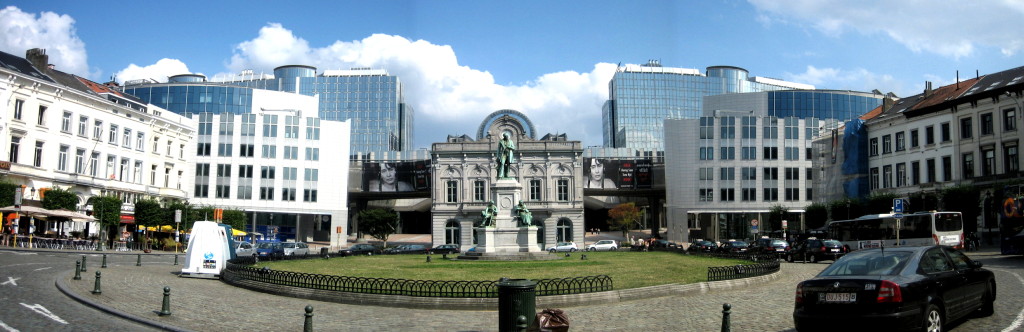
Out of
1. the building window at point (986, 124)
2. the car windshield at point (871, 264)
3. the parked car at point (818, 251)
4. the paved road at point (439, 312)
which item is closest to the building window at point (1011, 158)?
the building window at point (986, 124)

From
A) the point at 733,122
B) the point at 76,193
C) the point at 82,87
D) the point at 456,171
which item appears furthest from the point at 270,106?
the point at 733,122

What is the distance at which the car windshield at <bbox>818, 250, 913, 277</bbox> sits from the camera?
12484mm

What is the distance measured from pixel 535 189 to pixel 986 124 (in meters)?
44.7

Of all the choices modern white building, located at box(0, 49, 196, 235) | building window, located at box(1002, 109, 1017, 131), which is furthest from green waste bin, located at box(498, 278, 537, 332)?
building window, located at box(1002, 109, 1017, 131)

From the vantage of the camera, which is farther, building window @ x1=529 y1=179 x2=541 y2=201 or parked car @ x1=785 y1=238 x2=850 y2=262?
building window @ x1=529 y1=179 x2=541 y2=201

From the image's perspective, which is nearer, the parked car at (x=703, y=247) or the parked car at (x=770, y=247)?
the parked car at (x=770, y=247)

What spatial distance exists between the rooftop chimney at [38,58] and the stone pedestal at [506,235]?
4215cm

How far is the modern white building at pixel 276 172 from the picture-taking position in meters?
81.4

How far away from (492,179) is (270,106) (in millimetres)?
46101

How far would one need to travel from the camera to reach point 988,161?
54188 mm

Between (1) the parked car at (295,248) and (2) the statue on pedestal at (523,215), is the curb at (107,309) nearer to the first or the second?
(2) the statue on pedestal at (523,215)

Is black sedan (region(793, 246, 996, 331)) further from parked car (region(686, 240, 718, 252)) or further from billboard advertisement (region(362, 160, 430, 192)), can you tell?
Result: billboard advertisement (region(362, 160, 430, 192))

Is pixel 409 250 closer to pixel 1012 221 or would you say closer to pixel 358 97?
pixel 1012 221

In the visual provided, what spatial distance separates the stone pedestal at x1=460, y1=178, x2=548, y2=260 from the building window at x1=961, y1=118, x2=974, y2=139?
3560 cm
